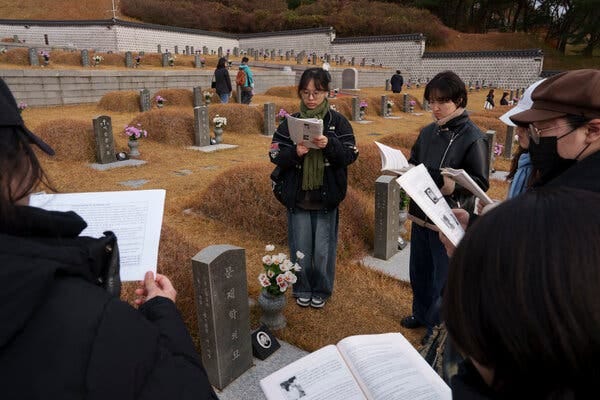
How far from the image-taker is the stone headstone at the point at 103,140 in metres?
8.26

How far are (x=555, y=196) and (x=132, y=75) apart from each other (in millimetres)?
21065

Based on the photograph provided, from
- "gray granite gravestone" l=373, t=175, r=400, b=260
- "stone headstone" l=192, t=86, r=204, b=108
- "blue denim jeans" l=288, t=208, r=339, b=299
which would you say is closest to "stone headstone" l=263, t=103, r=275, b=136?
"stone headstone" l=192, t=86, r=204, b=108

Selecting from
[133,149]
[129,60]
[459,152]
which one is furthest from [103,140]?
[129,60]

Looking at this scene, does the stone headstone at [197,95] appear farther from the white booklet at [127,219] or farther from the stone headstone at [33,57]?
the white booklet at [127,219]

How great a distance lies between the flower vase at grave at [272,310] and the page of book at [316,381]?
5.26 feet

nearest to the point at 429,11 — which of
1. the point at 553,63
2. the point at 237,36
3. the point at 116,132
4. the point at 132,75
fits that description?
the point at 553,63

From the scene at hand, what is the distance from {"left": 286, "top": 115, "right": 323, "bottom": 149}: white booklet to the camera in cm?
295

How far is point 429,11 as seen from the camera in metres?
47.5

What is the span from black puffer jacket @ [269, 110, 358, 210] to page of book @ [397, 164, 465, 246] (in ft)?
3.73

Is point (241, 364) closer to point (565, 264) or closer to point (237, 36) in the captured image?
point (565, 264)

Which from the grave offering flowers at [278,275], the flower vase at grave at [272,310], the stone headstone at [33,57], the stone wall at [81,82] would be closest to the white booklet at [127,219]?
the grave offering flowers at [278,275]

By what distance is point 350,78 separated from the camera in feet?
92.9

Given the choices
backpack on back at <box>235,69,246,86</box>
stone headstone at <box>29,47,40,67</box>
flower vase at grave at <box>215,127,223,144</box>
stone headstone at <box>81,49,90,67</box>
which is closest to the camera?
flower vase at grave at <box>215,127,223,144</box>

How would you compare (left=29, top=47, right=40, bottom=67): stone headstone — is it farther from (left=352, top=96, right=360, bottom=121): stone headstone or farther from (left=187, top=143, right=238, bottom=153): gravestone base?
(left=352, top=96, right=360, bottom=121): stone headstone
